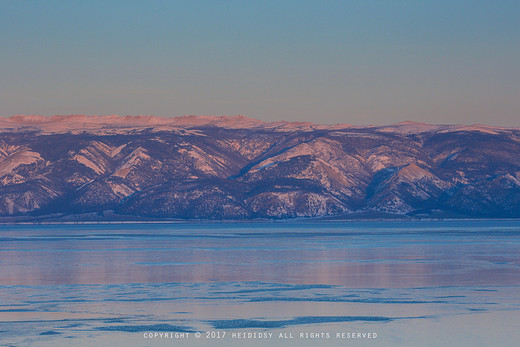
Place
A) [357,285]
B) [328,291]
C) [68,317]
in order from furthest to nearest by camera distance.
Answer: [357,285] → [328,291] → [68,317]

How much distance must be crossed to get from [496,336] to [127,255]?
4707 centimetres

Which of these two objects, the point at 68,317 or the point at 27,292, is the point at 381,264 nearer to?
the point at 27,292

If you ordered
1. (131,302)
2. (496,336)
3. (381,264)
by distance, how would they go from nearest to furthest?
(496,336) → (131,302) → (381,264)

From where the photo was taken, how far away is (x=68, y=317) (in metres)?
34.3

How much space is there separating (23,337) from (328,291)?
55.8 feet

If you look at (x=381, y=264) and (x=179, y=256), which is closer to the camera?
(x=381, y=264)

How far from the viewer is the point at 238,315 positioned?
114 ft

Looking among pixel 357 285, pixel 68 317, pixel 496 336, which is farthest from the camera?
pixel 357 285

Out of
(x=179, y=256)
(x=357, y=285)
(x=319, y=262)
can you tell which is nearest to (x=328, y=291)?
(x=357, y=285)

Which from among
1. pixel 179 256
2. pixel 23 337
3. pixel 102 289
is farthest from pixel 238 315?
pixel 179 256

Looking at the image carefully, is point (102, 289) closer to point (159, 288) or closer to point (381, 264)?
point (159, 288)

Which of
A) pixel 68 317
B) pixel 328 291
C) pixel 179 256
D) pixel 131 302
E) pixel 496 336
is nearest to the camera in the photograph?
pixel 496 336

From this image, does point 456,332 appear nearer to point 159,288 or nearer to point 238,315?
point 238,315

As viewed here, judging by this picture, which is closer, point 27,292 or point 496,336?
point 496,336
